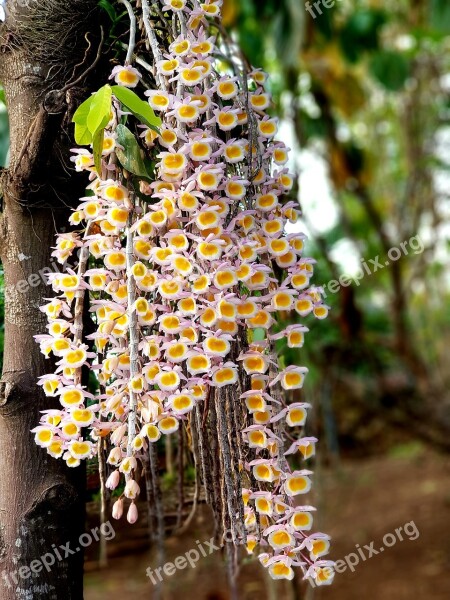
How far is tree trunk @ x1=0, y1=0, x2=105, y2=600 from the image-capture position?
79 cm

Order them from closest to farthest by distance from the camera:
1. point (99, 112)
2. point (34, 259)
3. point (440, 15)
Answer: point (99, 112), point (34, 259), point (440, 15)

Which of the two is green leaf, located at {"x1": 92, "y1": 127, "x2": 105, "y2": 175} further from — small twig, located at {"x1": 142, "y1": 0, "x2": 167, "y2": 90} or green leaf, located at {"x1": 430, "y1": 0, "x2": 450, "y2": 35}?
green leaf, located at {"x1": 430, "y1": 0, "x2": 450, "y2": 35}

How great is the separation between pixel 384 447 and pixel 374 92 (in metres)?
2.56

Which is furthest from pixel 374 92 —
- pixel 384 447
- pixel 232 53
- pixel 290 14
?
pixel 232 53

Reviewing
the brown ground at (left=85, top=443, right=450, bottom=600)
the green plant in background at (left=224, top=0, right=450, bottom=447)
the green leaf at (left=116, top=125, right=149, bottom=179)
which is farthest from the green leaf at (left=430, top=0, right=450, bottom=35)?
the green leaf at (left=116, top=125, right=149, bottom=179)

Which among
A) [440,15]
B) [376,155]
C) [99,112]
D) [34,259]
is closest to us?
[99,112]

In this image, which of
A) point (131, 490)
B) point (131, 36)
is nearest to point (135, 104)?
point (131, 36)

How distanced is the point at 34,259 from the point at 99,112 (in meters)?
0.24

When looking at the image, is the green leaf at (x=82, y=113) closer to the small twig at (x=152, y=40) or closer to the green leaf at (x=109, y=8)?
the small twig at (x=152, y=40)

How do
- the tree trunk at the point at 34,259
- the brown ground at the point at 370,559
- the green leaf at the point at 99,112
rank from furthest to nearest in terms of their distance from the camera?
the brown ground at the point at 370,559
the tree trunk at the point at 34,259
the green leaf at the point at 99,112

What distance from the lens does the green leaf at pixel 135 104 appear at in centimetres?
67

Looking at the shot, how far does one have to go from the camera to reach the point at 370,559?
3.29m

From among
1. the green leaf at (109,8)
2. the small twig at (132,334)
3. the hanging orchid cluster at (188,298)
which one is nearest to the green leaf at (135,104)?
the hanging orchid cluster at (188,298)

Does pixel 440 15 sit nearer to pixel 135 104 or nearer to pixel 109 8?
pixel 109 8
